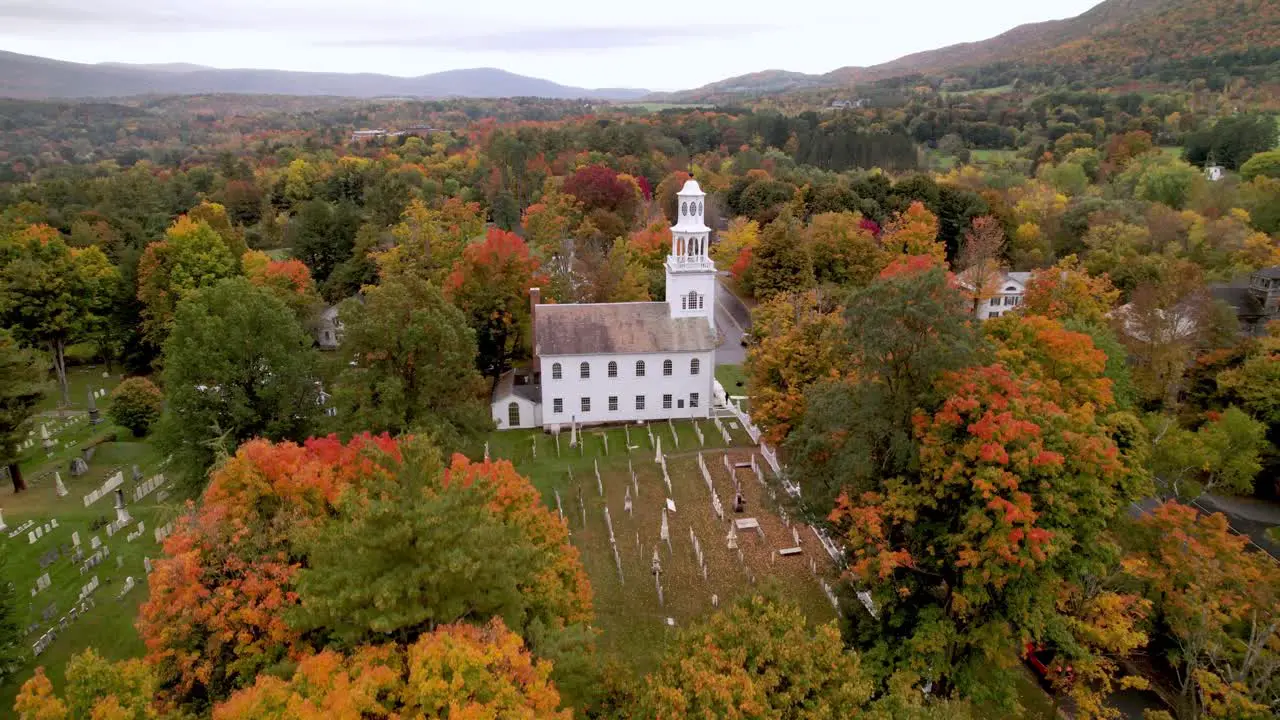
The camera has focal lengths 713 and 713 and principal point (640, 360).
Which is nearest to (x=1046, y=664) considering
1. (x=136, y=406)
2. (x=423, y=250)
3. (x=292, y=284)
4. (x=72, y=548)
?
(x=72, y=548)

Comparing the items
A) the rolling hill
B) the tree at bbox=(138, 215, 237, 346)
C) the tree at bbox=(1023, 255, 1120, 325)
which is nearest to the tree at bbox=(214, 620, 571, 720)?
the tree at bbox=(1023, 255, 1120, 325)

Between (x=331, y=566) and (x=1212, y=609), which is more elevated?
(x=331, y=566)

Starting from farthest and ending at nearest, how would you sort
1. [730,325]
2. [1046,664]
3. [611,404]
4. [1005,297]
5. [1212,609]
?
[730,325] < [1005,297] < [611,404] < [1046,664] < [1212,609]

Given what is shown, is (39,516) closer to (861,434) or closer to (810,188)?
(861,434)

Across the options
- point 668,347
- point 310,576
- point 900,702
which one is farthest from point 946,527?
point 668,347

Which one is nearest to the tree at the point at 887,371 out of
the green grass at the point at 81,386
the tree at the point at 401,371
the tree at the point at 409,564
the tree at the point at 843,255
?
the tree at the point at 409,564

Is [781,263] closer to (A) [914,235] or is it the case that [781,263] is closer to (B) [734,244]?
(B) [734,244]
